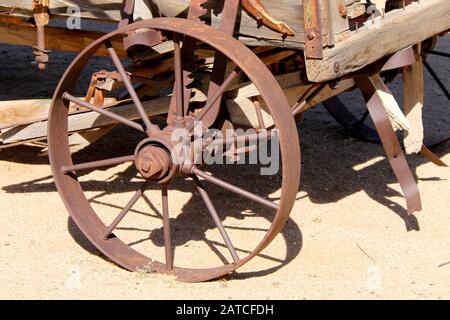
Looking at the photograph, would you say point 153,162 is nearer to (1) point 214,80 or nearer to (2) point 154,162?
(2) point 154,162

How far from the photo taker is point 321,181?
19.4ft

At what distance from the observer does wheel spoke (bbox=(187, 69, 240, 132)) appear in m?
4.31

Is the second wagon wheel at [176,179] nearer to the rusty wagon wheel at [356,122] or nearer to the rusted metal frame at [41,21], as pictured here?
the rusted metal frame at [41,21]

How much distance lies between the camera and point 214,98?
439 cm

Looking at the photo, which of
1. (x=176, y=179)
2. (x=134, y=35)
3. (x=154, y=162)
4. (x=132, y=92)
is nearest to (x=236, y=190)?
(x=154, y=162)

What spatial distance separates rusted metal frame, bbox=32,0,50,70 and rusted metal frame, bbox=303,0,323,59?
4.94ft

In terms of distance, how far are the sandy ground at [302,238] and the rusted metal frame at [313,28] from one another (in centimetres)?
103

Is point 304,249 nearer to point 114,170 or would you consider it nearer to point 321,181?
point 321,181

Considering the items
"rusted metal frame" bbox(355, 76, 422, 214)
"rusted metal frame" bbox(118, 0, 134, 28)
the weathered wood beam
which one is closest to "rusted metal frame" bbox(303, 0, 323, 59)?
"rusted metal frame" bbox(355, 76, 422, 214)

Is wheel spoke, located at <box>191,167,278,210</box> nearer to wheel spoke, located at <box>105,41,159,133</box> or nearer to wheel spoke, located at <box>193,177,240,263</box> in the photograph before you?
wheel spoke, located at <box>193,177,240,263</box>

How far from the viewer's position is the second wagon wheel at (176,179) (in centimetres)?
418

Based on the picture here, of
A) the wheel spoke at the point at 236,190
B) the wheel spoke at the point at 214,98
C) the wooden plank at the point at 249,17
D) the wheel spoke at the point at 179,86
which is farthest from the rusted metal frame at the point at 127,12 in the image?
the wheel spoke at the point at 236,190

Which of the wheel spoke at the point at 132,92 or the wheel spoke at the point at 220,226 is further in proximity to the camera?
the wheel spoke at the point at 132,92

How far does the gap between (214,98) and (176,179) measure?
145cm
